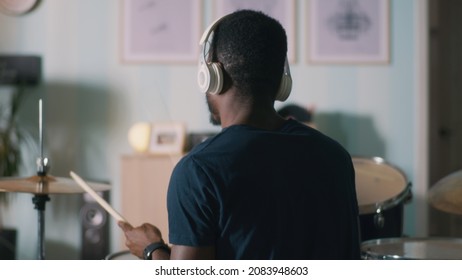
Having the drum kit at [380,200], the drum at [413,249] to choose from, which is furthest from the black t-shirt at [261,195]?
the drum at [413,249]

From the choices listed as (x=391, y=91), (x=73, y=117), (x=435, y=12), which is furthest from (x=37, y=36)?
(x=435, y=12)

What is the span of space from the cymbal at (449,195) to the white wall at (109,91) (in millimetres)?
1241

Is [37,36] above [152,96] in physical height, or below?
above

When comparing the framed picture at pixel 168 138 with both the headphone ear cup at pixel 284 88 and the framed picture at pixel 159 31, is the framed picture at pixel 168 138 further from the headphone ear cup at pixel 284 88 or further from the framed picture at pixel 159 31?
the headphone ear cup at pixel 284 88

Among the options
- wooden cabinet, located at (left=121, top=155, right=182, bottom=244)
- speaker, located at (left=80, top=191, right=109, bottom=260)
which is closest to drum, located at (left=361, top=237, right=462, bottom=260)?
wooden cabinet, located at (left=121, top=155, right=182, bottom=244)

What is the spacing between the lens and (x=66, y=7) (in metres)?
2.92

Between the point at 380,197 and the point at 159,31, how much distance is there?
1207 mm

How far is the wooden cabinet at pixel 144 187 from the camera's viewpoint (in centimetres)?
273

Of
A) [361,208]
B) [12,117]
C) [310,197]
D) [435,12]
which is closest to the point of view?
[310,197]

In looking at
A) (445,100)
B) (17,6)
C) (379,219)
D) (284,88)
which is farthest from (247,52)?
(445,100)

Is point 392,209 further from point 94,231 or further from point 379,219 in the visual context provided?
point 94,231

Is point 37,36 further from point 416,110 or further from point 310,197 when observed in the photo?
point 310,197

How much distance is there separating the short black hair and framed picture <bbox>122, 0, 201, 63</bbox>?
186cm
